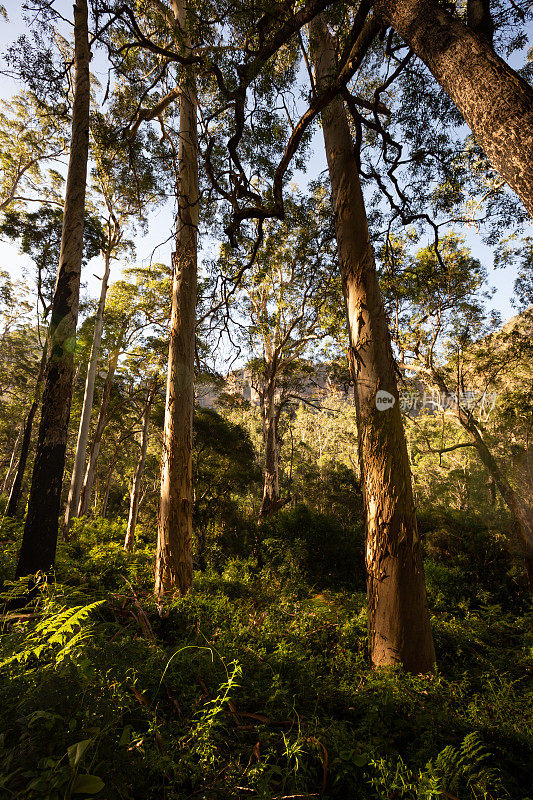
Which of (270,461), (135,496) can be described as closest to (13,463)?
(135,496)

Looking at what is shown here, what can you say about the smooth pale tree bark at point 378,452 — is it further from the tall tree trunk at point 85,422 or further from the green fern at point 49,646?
the tall tree trunk at point 85,422

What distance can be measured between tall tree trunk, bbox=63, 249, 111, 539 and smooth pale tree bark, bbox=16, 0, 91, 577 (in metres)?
7.56

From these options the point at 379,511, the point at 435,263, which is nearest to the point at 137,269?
the point at 435,263

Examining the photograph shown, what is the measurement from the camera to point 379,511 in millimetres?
3064

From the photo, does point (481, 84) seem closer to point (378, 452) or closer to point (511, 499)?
point (378, 452)

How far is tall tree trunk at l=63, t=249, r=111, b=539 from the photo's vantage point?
1090 cm

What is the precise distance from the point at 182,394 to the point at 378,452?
8.78ft

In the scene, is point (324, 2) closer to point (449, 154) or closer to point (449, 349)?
point (449, 154)

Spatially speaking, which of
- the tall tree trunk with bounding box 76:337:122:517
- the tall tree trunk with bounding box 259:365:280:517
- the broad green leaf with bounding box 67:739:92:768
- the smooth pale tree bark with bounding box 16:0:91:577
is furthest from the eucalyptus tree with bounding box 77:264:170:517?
the broad green leaf with bounding box 67:739:92:768

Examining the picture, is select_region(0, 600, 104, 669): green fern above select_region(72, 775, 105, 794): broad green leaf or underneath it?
above

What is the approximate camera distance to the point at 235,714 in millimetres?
1758

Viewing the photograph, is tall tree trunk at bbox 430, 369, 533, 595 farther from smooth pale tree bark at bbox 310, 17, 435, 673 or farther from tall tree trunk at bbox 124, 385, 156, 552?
tall tree trunk at bbox 124, 385, 156, 552

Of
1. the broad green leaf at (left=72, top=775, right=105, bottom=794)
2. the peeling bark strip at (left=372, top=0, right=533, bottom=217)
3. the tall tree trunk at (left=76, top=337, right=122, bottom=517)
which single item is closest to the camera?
the broad green leaf at (left=72, top=775, right=105, bottom=794)

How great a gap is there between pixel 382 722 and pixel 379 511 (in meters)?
1.43
